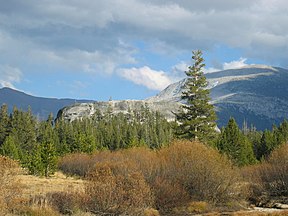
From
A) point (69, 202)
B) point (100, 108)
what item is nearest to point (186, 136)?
point (69, 202)

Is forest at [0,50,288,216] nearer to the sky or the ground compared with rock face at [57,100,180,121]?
nearer to the ground

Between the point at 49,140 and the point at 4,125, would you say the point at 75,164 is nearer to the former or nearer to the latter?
the point at 49,140

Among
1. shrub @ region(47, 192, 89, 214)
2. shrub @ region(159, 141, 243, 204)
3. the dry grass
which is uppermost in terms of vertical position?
shrub @ region(159, 141, 243, 204)

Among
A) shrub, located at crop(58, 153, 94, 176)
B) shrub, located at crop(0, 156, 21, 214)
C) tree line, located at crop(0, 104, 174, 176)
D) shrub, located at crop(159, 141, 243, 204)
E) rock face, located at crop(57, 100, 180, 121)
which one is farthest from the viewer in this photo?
rock face, located at crop(57, 100, 180, 121)

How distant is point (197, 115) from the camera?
144ft

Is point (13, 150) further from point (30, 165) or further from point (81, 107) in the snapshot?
point (81, 107)

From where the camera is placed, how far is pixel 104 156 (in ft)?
189

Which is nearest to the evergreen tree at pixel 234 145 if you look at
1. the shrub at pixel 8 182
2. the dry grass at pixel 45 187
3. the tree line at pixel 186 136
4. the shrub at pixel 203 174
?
the tree line at pixel 186 136

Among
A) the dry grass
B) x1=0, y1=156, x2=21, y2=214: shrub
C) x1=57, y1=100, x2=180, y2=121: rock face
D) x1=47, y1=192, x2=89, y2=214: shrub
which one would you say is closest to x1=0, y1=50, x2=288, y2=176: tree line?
the dry grass

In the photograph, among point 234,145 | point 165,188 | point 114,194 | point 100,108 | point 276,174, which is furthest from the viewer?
point 100,108

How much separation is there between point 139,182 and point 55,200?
5.30 meters

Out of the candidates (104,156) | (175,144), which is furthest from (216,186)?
(104,156)

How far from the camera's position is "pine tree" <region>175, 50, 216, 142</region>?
43.2m

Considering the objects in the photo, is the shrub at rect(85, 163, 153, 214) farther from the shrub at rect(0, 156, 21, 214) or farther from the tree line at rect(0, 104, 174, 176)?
Result: the tree line at rect(0, 104, 174, 176)
